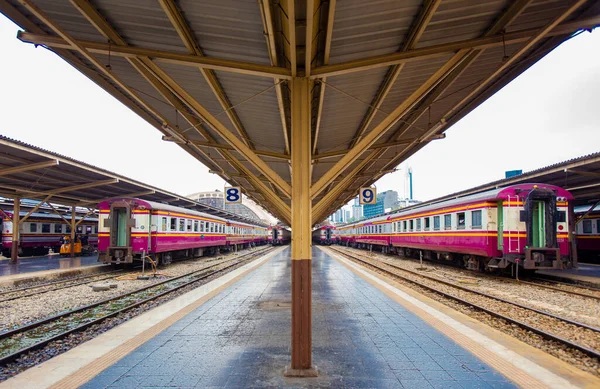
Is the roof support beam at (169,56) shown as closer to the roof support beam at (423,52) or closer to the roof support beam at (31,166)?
the roof support beam at (423,52)

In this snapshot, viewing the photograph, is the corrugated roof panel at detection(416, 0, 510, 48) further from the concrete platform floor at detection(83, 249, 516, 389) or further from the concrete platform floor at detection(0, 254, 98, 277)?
the concrete platform floor at detection(0, 254, 98, 277)

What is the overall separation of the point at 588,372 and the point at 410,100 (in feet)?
13.0

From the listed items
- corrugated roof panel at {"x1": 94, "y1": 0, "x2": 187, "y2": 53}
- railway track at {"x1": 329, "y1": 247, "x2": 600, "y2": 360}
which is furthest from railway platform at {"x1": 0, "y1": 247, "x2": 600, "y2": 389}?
corrugated roof panel at {"x1": 94, "y1": 0, "x2": 187, "y2": 53}

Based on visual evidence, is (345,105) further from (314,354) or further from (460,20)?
(314,354)

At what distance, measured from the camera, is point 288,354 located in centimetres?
502

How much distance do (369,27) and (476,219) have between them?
1168 centimetres

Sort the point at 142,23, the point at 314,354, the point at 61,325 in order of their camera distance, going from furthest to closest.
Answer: the point at 61,325, the point at 314,354, the point at 142,23

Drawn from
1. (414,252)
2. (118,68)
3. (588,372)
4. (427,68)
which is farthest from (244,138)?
(414,252)

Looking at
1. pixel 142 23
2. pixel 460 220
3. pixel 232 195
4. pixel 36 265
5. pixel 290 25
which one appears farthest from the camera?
pixel 36 265

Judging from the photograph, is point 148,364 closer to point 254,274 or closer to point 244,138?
point 244,138

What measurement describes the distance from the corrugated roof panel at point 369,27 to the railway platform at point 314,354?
3761mm

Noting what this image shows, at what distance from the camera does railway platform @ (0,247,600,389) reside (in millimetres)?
4219

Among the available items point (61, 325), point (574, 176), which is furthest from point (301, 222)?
point (574, 176)

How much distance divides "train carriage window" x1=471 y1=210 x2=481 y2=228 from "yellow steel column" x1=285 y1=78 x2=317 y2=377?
11305 millimetres
